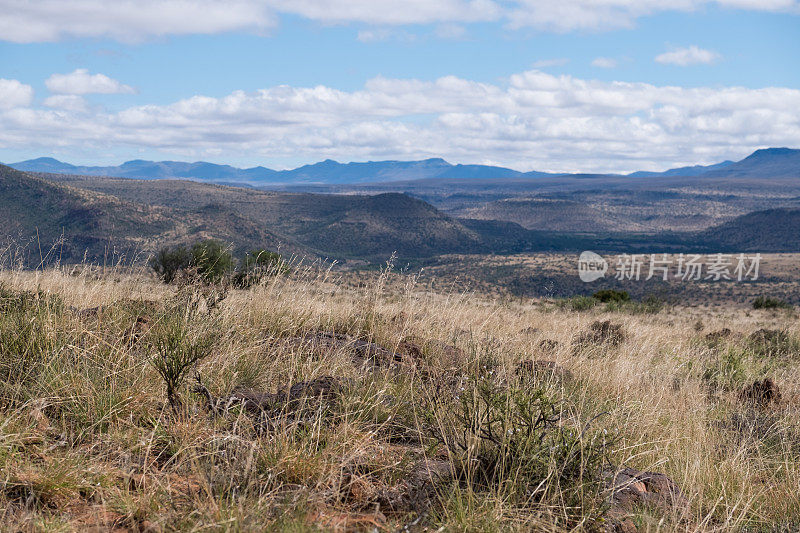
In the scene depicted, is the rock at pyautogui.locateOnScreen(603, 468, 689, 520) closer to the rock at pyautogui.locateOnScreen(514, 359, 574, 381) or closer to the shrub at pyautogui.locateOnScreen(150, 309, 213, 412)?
the rock at pyautogui.locateOnScreen(514, 359, 574, 381)

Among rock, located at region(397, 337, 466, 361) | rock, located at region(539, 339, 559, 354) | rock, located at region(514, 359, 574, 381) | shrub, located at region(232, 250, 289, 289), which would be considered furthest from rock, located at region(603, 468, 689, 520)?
shrub, located at region(232, 250, 289, 289)

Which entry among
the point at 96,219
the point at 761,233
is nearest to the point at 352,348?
the point at 96,219

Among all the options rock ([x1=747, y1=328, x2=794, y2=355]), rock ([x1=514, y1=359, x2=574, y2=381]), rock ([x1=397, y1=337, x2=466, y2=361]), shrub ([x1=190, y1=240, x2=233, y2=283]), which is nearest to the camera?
rock ([x1=514, y1=359, x2=574, y2=381])

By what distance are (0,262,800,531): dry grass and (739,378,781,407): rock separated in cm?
56

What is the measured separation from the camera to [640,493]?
289 cm

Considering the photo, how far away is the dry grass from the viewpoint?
252 cm

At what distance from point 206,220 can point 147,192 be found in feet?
168

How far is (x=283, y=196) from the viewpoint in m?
124

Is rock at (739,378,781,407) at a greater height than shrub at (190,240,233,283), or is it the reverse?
shrub at (190,240,233,283)

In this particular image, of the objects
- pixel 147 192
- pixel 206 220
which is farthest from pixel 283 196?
pixel 206 220

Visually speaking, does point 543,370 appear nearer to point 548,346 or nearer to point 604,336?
point 548,346

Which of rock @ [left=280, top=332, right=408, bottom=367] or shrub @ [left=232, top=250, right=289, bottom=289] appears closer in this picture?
rock @ [left=280, top=332, right=408, bottom=367]

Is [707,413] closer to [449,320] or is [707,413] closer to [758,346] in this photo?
[449,320]

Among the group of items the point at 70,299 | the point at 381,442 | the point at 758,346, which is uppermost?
the point at 70,299
